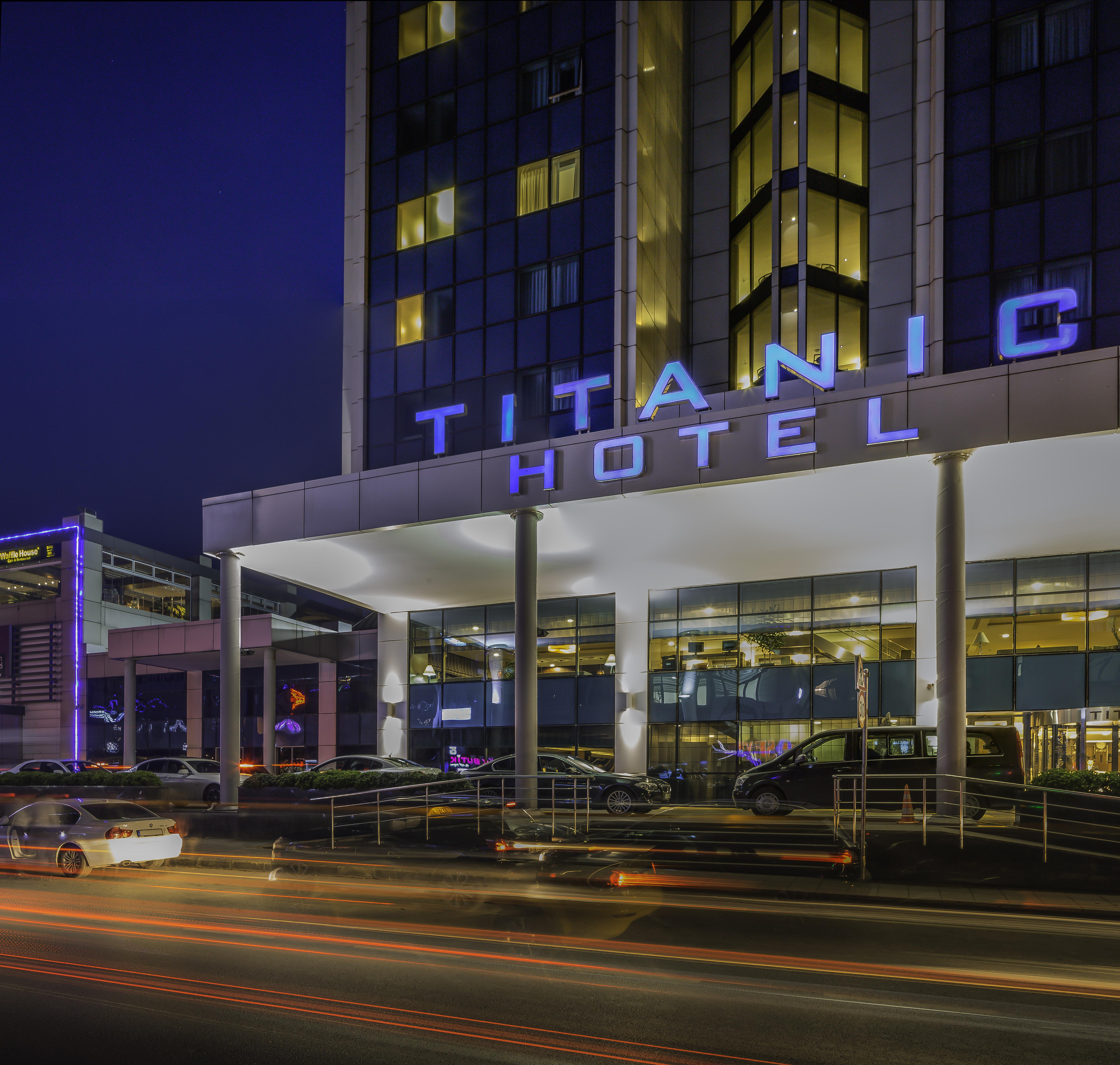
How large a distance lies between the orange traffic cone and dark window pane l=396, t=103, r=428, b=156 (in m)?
24.2

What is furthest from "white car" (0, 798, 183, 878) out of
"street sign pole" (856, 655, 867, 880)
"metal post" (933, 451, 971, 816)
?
"metal post" (933, 451, 971, 816)

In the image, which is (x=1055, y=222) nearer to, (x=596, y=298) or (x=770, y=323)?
(x=770, y=323)

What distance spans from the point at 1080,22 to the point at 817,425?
1435cm

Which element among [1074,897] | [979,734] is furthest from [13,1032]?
[979,734]

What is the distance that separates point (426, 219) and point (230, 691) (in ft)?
51.5

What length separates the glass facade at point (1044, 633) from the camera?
24.0 metres

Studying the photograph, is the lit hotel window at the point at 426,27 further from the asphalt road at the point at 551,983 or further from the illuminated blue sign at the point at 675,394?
the asphalt road at the point at 551,983

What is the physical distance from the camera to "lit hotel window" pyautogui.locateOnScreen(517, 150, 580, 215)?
93.0ft

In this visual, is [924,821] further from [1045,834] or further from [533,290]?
[533,290]

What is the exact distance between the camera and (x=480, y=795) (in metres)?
20.8

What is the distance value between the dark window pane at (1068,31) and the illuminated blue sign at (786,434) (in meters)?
13.4

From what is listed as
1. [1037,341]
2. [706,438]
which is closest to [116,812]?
[706,438]

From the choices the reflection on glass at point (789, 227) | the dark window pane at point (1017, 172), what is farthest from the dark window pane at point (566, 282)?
the dark window pane at point (1017, 172)

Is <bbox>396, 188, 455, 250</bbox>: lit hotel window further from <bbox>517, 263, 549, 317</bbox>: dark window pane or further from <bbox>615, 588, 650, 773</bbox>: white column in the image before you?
<bbox>615, 588, 650, 773</bbox>: white column
